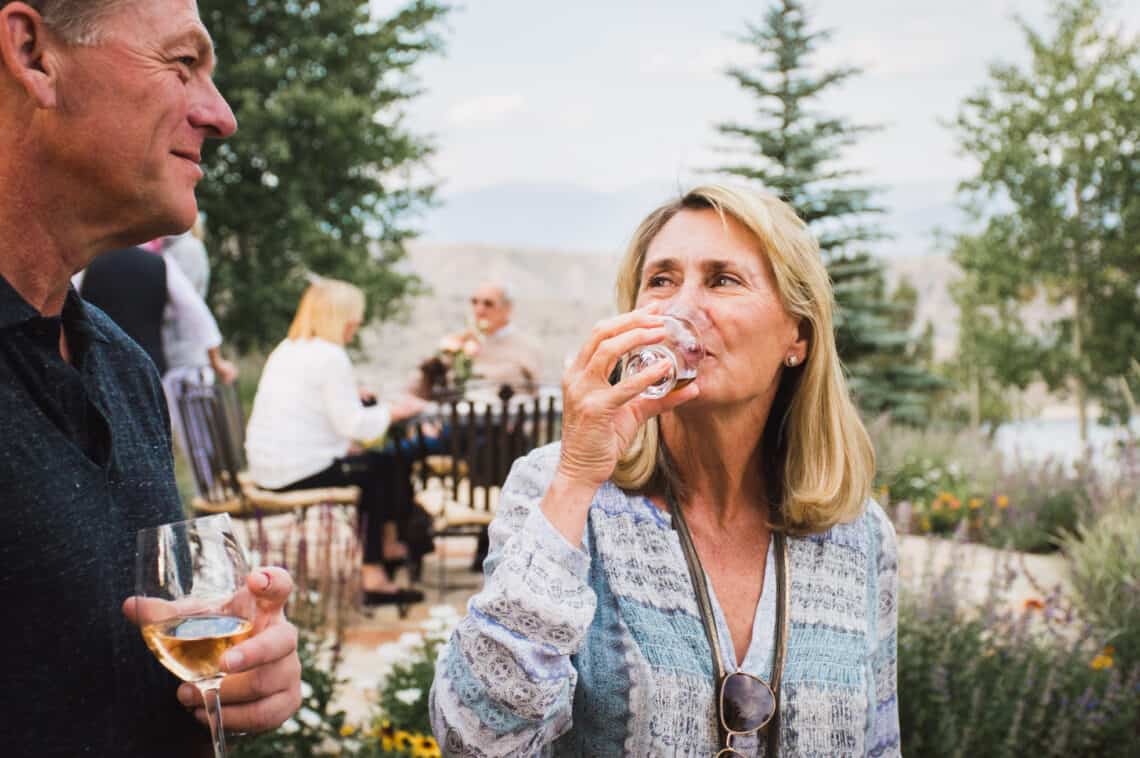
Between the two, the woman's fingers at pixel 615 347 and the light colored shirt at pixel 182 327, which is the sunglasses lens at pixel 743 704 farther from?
the light colored shirt at pixel 182 327

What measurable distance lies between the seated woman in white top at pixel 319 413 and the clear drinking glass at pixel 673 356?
3.88m

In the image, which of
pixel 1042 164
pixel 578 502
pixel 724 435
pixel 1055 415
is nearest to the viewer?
pixel 578 502

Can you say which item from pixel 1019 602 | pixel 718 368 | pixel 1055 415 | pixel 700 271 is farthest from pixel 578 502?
pixel 1055 415

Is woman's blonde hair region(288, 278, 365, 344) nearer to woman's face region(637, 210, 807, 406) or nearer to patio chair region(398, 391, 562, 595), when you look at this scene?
patio chair region(398, 391, 562, 595)

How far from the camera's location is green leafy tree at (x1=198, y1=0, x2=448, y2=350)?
1780 cm

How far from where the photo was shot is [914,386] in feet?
44.7

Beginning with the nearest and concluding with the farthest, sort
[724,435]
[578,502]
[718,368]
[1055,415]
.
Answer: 1. [578,502]
2. [718,368]
3. [724,435]
4. [1055,415]

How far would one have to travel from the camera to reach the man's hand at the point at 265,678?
1.33 metres

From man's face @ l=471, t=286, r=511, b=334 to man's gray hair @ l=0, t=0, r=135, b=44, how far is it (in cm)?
598

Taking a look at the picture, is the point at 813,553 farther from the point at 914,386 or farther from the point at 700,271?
the point at 914,386

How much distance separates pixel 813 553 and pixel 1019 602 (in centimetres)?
392

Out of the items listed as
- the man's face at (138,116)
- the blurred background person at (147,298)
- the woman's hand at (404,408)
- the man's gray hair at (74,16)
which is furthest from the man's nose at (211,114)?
the woman's hand at (404,408)

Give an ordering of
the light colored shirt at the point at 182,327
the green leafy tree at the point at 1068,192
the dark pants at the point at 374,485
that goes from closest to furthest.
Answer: the light colored shirt at the point at 182,327
the dark pants at the point at 374,485
the green leafy tree at the point at 1068,192

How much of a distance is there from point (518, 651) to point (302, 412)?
14.1 feet
